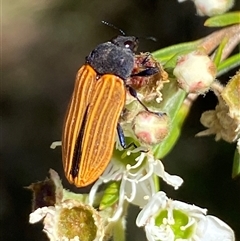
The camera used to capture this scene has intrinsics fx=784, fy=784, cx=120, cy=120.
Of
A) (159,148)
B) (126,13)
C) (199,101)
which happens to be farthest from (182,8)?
(159,148)

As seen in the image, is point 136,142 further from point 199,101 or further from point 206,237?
point 199,101

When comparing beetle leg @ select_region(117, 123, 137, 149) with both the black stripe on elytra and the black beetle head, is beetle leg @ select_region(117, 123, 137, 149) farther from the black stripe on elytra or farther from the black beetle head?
the black beetle head

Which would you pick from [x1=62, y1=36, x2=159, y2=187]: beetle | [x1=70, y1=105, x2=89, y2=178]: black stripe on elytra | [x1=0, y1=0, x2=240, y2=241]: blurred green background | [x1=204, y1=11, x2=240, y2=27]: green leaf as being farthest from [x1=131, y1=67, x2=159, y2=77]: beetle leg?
[x1=0, y1=0, x2=240, y2=241]: blurred green background

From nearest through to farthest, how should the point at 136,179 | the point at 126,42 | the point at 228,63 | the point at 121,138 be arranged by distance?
the point at 121,138, the point at 136,179, the point at 228,63, the point at 126,42

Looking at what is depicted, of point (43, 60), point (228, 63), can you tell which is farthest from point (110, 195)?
point (43, 60)

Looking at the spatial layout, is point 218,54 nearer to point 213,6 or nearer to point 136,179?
point 213,6

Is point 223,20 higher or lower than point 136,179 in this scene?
higher

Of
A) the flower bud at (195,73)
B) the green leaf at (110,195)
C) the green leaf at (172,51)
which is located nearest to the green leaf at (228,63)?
the green leaf at (172,51)
